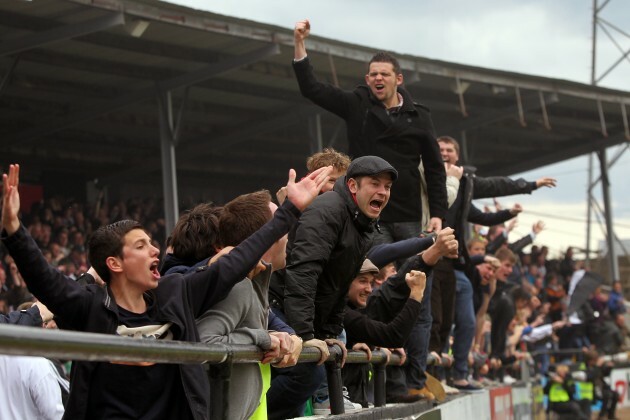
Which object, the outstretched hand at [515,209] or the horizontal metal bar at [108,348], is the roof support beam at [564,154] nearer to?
the outstretched hand at [515,209]

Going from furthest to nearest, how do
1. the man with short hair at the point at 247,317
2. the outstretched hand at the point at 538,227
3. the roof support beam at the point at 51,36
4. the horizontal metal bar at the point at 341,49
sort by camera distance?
the horizontal metal bar at the point at 341,49 → the roof support beam at the point at 51,36 → the outstretched hand at the point at 538,227 → the man with short hair at the point at 247,317

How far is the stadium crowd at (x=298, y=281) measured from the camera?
4246 millimetres

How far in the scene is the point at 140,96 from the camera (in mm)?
19609

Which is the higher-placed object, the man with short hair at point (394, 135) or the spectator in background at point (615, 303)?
the spectator in background at point (615, 303)

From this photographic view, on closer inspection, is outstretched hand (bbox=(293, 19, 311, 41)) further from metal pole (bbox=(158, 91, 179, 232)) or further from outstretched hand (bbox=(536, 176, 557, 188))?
metal pole (bbox=(158, 91, 179, 232))

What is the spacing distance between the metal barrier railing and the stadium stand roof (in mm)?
11283

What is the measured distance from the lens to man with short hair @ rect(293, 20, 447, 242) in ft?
27.0

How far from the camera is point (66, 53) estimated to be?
17797 millimetres

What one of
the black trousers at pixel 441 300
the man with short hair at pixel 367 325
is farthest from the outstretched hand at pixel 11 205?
the black trousers at pixel 441 300

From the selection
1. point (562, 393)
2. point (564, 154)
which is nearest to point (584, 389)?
point (562, 393)

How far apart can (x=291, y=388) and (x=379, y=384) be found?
1483 millimetres

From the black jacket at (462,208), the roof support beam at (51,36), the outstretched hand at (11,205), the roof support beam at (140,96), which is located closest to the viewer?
the outstretched hand at (11,205)

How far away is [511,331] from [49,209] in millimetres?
7445

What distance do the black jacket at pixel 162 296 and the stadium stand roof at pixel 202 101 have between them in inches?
425
